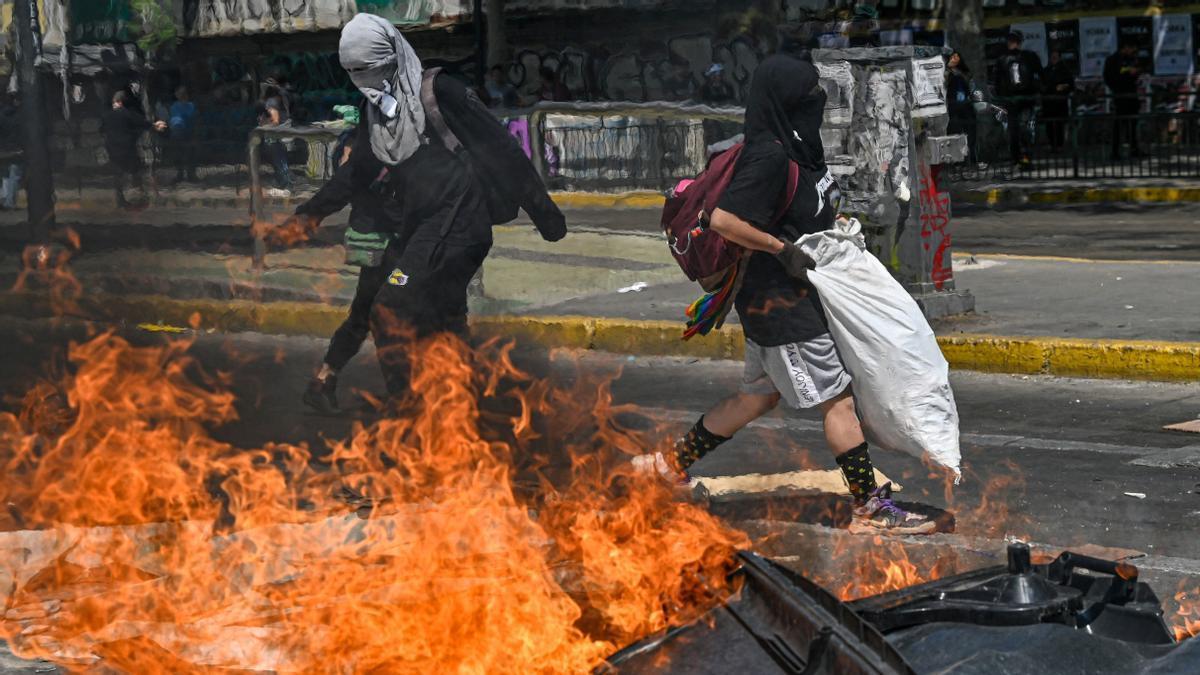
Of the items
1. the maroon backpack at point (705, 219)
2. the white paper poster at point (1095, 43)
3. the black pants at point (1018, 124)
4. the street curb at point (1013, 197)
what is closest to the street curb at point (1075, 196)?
the street curb at point (1013, 197)

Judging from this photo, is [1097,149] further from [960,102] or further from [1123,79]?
[1123,79]

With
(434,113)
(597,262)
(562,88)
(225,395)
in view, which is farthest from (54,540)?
(562,88)

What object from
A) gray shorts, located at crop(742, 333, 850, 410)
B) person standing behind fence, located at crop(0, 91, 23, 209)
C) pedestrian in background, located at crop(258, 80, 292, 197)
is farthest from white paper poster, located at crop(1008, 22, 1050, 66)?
gray shorts, located at crop(742, 333, 850, 410)

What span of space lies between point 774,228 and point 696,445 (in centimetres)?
89

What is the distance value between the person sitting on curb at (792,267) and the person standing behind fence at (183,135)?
732 centimetres

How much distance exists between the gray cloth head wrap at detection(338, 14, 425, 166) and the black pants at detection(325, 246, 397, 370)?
647 mm

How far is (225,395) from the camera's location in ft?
32.1

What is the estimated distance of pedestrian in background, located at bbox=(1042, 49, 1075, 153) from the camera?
21188 millimetres

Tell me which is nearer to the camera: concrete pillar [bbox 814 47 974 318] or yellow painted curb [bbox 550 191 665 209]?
concrete pillar [bbox 814 47 974 318]

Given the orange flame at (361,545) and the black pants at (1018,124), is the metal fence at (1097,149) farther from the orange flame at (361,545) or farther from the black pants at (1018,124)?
the orange flame at (361,545)

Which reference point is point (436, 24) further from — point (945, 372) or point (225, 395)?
point (945, 372)

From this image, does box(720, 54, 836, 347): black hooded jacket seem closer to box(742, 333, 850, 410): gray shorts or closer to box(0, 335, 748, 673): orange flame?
box(742, 333, 850, 410): gray shorts

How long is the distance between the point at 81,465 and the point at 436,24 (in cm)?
962

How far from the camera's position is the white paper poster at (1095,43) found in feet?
91.1
